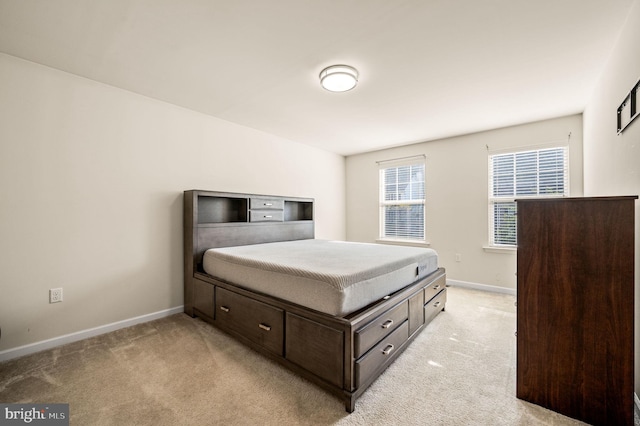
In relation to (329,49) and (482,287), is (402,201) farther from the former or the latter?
(329,49)

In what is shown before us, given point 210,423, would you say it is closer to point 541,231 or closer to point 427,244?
point 541,231

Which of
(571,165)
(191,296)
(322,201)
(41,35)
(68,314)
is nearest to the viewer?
(41,35)

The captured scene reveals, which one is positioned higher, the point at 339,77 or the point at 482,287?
the point at 339,77

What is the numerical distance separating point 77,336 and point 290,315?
2019 mm

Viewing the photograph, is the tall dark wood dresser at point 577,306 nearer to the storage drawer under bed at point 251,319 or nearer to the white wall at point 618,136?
the white wall at point 618,136

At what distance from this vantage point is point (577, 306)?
1.46 meters

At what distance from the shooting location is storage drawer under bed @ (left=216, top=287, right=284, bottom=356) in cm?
193

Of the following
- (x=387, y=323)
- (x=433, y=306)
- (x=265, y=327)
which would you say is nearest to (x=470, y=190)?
(x=433, y=306)

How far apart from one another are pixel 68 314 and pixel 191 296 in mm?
978

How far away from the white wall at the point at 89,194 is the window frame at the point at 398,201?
2.88 metres

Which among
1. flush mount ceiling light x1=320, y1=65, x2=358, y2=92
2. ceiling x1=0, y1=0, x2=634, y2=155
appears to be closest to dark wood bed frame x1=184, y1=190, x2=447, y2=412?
ceiling x1=0, y1=0, x2=634, y2=155

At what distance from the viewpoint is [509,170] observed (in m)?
3.79

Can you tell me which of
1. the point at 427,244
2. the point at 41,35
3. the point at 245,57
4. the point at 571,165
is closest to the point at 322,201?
the point at 427,244

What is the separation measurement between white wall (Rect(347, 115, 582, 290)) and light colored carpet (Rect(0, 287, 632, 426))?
1.63m
